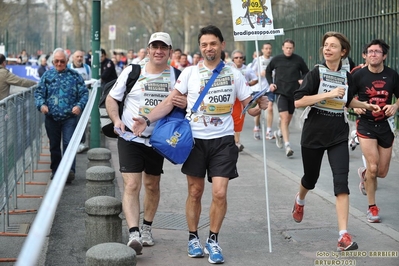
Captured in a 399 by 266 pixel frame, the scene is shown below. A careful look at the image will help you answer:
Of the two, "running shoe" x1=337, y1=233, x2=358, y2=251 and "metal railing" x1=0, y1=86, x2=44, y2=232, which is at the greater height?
"metal railing" x1=0, y1=86, x2=44, y2=232

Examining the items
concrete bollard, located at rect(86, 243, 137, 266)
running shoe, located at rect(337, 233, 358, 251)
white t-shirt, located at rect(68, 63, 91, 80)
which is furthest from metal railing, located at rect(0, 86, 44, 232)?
running shoe, located at rect(337, 233, 358, 251)

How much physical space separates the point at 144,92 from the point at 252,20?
1.36 metres

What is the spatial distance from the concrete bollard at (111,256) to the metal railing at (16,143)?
2.79m

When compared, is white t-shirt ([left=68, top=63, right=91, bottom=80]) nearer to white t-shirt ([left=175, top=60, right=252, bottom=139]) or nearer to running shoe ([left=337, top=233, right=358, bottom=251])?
white t-shirt ([left=175, top=60, right=252, bottom=139])

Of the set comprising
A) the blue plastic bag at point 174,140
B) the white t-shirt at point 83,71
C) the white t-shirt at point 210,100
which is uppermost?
the white t-shirt at point 83,71

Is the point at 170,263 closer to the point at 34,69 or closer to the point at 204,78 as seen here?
the point at 204,78

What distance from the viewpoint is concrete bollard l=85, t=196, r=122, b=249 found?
6824 mm

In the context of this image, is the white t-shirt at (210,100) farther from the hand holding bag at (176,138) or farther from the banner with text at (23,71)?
the banner with text at (23,71)

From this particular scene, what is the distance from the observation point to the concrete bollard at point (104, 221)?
269 inches

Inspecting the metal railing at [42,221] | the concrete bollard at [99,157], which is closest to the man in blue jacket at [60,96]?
the concrete bollard at [99,157]

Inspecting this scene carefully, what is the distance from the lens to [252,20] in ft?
24.7

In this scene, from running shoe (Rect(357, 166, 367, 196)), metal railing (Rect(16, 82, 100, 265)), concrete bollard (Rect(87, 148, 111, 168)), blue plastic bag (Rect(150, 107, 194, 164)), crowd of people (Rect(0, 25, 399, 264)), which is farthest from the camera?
concrete bollard (Rect(87, 148, 111, 168))

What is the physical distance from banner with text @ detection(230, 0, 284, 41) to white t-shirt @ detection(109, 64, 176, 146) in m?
0.92

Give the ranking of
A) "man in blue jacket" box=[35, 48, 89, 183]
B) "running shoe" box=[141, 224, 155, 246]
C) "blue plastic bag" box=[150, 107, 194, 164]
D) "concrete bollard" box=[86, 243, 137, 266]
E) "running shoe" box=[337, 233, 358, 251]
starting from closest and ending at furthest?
"concrete bollard" box=[86, 243, 137, 266]
"blue plastic bag" box=[150, 107, 194, 164]
"running shoe" box=[337, 233, 358, 251]
"running shoe" box=[141, 224, 155, 246]
"man in blue jacket" box=[35, 48, 89, 183]
